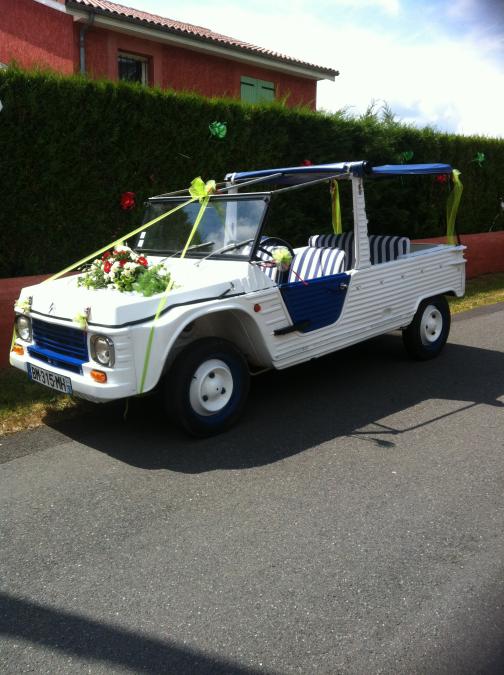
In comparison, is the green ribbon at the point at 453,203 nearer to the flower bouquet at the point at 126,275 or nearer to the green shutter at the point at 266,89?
the flower bouquet at the point at 126,275

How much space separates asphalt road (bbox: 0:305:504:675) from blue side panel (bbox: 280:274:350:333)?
2.43 feet

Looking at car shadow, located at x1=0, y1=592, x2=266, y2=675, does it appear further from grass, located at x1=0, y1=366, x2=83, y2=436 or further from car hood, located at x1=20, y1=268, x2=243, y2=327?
grass, located at x1=0, y1=366, x2=83, y2=436

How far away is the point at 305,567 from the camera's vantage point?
309cm

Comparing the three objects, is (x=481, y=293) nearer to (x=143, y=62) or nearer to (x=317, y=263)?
(x=317, y=263)

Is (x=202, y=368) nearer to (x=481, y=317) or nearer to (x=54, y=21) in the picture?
(x=481, y=317)

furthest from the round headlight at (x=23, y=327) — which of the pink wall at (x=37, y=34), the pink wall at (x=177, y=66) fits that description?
the pink wall at (x=37, y=34)

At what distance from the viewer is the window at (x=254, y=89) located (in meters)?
16.0

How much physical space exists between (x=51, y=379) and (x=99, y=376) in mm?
569

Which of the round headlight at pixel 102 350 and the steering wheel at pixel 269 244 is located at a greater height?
the steering wheel at pixel 269 244

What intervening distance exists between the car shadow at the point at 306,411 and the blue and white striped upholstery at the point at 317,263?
1009 millimetres

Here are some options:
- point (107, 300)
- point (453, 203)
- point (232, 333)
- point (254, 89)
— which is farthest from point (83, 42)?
point (107, 300)

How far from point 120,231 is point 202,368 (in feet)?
12.9

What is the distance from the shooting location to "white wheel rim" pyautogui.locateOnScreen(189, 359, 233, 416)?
15.1ft

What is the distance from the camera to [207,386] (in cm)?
467
